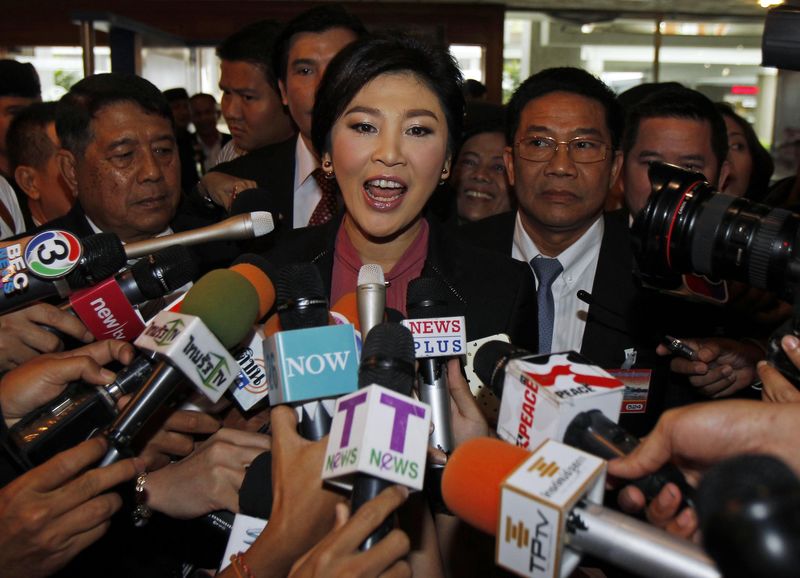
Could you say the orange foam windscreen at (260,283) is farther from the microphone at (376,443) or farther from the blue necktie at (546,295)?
the blue necktie at (546,295)

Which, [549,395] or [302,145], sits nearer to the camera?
[549,395]

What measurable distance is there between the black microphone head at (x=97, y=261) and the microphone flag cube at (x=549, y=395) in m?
0.80

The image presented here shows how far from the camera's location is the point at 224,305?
1.21 meters

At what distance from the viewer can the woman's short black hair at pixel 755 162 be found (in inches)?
124

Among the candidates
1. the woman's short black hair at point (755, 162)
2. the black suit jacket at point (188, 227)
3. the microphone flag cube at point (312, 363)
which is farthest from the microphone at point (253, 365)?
the woman's short black hair at point (755, 162)

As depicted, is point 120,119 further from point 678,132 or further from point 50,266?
point 678,132

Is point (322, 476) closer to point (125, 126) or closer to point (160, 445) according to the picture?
point (160, 445)

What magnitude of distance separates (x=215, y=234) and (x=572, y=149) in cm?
124

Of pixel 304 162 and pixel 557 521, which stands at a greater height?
pixel 304 162

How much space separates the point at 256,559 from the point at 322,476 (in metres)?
0.21

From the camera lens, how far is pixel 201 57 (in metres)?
7.82

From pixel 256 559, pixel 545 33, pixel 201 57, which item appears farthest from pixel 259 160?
pixel 545 33

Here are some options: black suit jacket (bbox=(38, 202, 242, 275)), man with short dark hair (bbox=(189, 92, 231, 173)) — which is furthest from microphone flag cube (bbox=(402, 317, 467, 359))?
man with short dark hair (bbox=(189, 92, 231, 173))

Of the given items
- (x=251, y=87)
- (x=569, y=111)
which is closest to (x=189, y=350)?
(x=569, y=111)
